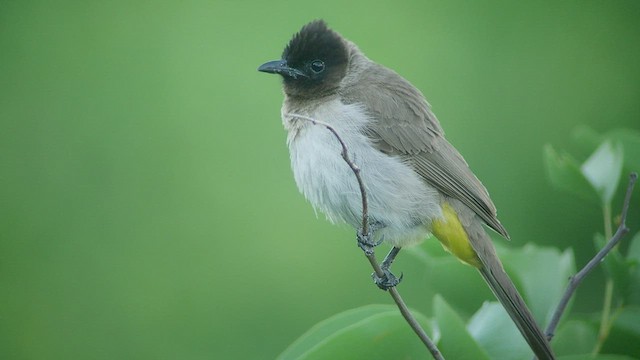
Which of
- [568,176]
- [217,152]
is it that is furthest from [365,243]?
[217,152]

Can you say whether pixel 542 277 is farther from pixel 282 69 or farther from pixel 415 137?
pixel 282 69

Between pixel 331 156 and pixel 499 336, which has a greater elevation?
pixel 331 156

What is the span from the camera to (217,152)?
475 cm

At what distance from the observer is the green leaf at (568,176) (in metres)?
1.89

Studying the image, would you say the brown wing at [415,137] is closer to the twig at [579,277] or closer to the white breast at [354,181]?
the white breast at [354,181]

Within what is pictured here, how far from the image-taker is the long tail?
6.88ft

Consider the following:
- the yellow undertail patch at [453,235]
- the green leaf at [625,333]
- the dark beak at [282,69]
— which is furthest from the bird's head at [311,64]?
the green leaf at [625,333]

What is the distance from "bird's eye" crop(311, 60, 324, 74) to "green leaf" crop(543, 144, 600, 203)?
101cm

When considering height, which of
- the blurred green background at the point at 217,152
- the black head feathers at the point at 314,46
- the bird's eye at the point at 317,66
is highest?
the black head feathers at the point at 314,46

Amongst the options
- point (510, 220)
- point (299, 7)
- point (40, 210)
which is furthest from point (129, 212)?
point (510, 220)

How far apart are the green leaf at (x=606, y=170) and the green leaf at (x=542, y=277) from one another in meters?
0.15

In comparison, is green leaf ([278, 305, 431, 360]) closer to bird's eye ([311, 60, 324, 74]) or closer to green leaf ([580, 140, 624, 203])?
green leaf ([580, 140, 624, 203])

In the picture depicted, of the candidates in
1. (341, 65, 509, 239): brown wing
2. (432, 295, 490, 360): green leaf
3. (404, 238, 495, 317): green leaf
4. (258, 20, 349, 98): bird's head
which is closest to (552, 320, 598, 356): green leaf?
(404, 238, 495, 317): green leaf

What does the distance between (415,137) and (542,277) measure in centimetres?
86
